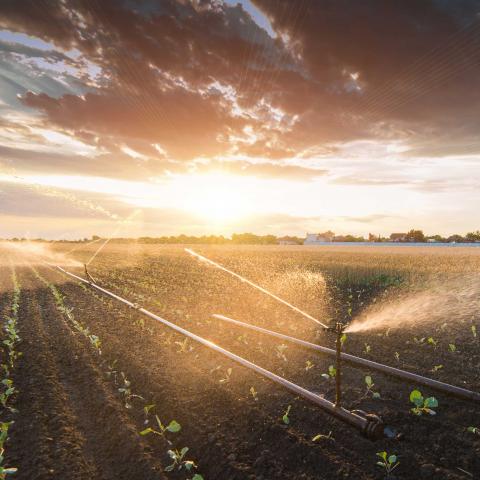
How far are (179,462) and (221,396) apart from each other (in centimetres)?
182

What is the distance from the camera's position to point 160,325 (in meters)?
11.2

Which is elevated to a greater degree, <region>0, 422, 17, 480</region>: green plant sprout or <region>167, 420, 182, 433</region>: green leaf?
<region>167, 420, 182, 433</region>: green leaf

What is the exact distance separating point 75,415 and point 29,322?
23.4 ft

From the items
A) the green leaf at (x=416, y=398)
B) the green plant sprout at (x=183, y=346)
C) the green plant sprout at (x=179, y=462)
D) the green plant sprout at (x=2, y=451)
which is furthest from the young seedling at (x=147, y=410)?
the green leaf at (x=416, y=398)

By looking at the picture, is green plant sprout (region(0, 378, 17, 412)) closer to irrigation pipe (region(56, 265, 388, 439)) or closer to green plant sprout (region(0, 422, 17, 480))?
green plant sprout (region(0, 422, 17, 480))

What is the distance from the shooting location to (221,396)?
640 cm

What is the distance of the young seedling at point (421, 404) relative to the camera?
5.52 m

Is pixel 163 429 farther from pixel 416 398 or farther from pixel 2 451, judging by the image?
pixel 416 398

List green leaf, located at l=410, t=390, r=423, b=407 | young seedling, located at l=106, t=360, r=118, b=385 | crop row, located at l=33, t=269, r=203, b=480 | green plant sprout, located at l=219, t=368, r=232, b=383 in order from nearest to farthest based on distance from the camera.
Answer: crop row, located at l=33, t=269, r=203, b=480 → green leaf, located at l=410, t=390, r=423, b=407 → green plant sprout, located at l=219, t=368, r=232, b=383 → young seedling, located at l=106, t=360, r=118, b=385

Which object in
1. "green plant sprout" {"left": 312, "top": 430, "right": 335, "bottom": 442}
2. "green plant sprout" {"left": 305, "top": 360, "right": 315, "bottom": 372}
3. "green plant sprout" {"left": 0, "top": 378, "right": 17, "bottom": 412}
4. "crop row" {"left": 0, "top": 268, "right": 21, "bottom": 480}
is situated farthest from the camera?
"green plant sprout" {"left": 305, "top": 360, "right": 315, "bottom": 372}

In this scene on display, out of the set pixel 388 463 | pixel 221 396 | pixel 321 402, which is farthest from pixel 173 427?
pixel 388 463

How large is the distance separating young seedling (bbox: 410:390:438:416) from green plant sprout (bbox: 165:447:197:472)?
341 centimetres

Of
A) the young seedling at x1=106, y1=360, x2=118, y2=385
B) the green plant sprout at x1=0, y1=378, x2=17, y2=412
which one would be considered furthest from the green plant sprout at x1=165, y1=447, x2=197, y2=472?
the green plant sprout at x1=0, y1=378, x2=17, y2=412

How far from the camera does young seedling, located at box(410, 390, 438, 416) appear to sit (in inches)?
217
